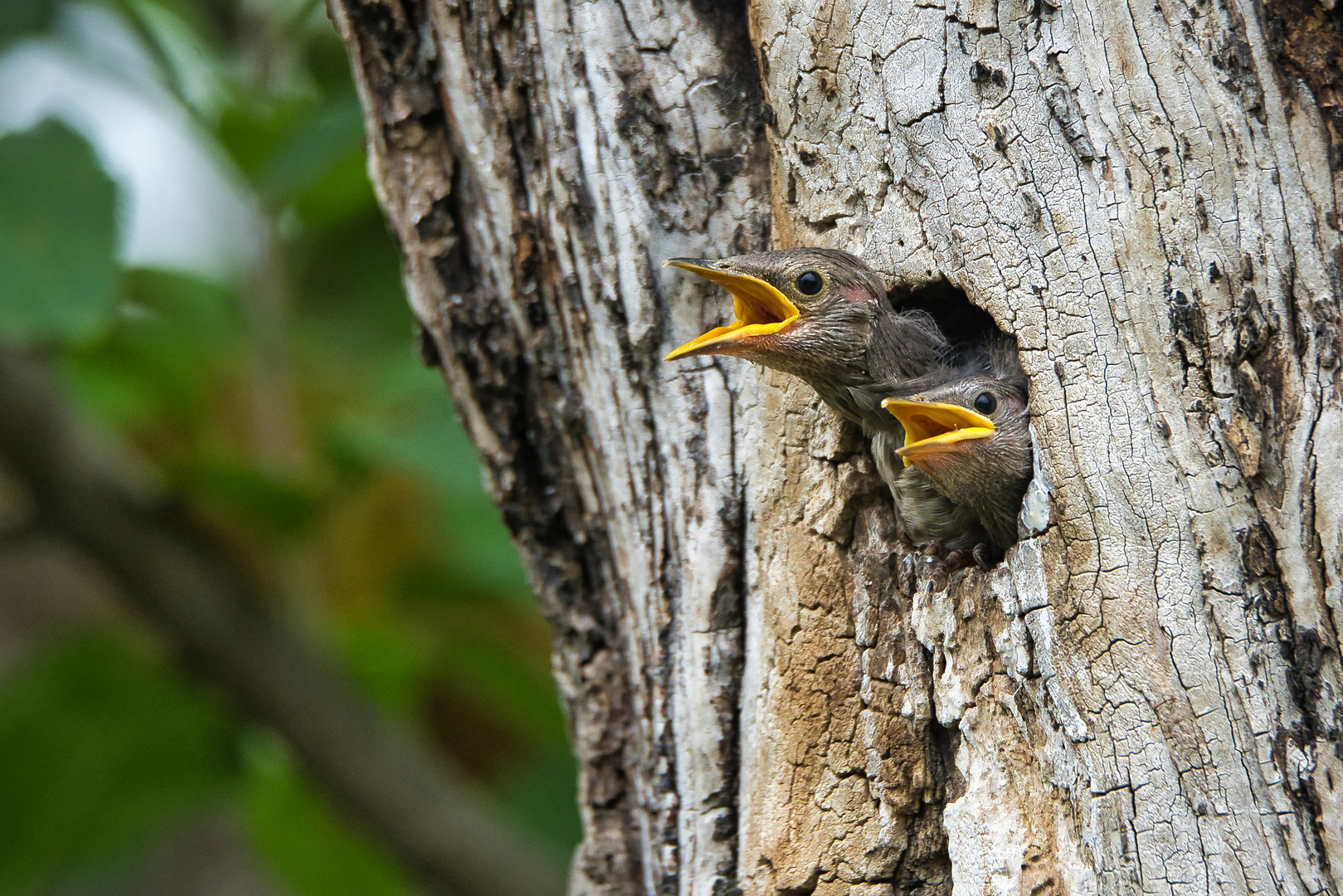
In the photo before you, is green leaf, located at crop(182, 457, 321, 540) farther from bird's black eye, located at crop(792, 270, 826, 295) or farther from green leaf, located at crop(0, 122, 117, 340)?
bird's black eye, located at crop(792, 270, 826, 295)

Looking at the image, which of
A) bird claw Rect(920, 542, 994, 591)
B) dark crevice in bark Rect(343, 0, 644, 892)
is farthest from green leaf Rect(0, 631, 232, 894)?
bird claw Rect(920, 542, 994, 591)

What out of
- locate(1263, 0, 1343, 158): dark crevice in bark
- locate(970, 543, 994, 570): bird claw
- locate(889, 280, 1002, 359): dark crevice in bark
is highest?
locate(1263, 0, 1343, 158): dark crevice in bark

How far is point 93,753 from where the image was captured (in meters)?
3.74

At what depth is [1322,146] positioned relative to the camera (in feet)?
4.17

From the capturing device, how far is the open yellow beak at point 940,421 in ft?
4.26

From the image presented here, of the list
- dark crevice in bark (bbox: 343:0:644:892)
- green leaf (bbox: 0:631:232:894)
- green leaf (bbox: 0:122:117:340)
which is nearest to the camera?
dark crevice in bark (bbox: 343:0:644:892)

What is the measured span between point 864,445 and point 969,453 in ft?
0.79

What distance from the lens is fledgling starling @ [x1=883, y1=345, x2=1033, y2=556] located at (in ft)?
4.31

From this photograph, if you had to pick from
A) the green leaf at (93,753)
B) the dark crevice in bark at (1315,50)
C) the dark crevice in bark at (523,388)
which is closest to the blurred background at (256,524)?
the green leaf at (93,753)

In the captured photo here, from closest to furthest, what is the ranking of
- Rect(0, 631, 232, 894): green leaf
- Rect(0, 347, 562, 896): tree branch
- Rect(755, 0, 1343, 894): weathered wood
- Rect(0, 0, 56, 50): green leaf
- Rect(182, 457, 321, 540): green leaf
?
Rect(755, 0, 1343, 894): weathered wood
Rect(0, 0, 56, 50): green leaf
Rect(182, 457, 321, 540): green leaf
Rect(0, 347, 562, 896): tree branch
Rect(0, 631, 232, 894): green leaf

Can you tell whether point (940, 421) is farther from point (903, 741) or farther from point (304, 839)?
point (304, 839)

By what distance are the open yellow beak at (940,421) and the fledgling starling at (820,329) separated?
0.30 feet

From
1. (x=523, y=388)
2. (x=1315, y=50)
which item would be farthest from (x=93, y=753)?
(x=1315, y=50)

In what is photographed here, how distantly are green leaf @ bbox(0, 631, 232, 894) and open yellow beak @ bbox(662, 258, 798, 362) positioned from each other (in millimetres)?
3219
